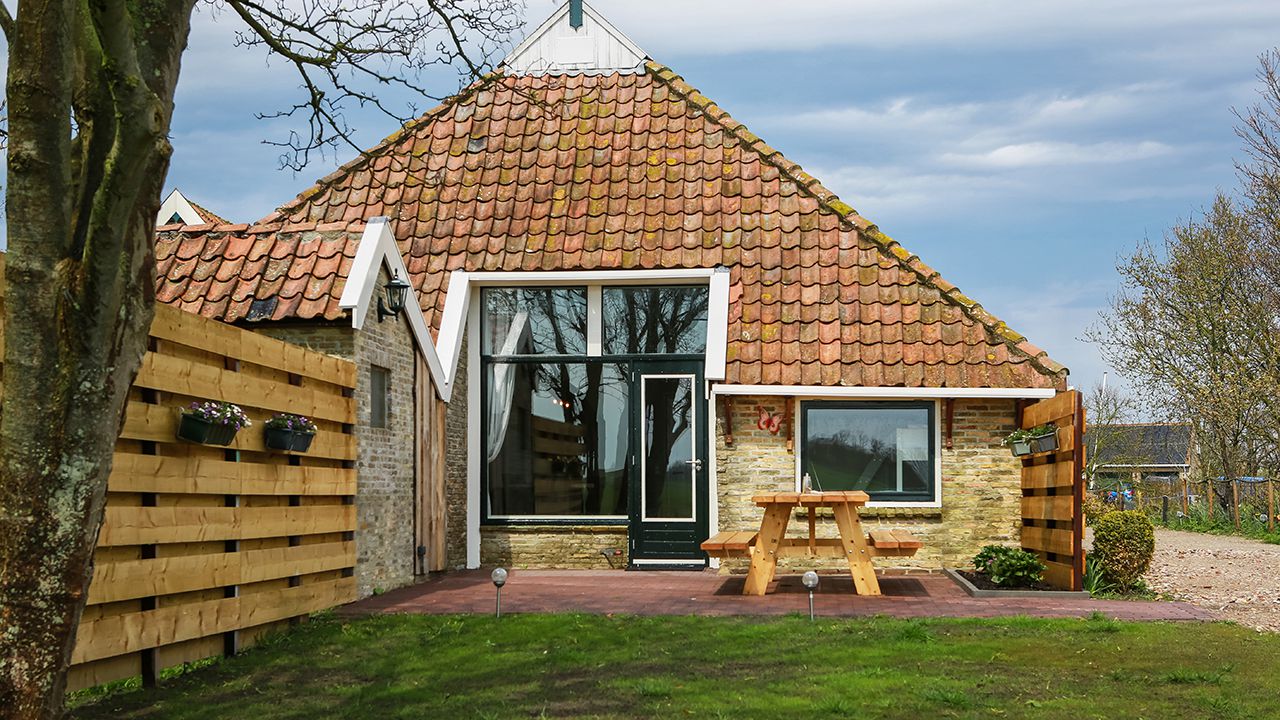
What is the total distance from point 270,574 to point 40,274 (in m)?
4.55

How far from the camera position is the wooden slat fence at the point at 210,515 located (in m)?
7.41

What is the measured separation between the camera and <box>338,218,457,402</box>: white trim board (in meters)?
11.5

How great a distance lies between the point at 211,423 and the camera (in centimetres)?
809

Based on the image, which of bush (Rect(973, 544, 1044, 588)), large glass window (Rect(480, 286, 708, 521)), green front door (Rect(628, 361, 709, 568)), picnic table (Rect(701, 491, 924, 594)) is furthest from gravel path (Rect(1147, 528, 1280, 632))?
large glass window (Rect(480, 286, 708, 521))

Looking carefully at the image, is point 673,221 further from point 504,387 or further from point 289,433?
point 289,433

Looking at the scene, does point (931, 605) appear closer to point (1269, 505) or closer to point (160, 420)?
point (160, 420)

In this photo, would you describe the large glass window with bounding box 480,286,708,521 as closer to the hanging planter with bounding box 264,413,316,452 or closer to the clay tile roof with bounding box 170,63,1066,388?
the clay tile roof with bounding box 170,63,1066,388

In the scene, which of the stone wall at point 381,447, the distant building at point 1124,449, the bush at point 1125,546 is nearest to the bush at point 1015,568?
the bush at point 1125,546

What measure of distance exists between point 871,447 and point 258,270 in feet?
24.1

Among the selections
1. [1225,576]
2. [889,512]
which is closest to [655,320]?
[889,512]

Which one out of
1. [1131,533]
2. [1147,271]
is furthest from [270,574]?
[1147,271]

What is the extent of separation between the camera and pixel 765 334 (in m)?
15.2

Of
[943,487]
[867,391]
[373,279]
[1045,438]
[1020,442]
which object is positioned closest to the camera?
[373,279]

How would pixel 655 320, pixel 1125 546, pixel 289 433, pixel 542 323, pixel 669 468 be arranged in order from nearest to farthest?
pixel 289 433 < pixel 1125 546 < pixel 669 468 < pixel 655 320 < pixel 542 323
